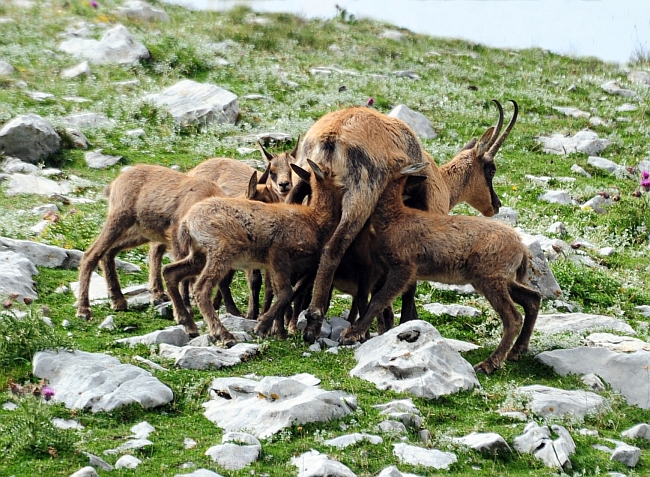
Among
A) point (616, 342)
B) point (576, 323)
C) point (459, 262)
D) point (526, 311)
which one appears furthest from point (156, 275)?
point (616, 342)

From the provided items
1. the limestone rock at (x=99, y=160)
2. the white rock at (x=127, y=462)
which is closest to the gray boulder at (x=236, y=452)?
the white rock at (x=127, y=462)

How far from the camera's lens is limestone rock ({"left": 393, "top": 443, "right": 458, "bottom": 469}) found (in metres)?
6.76

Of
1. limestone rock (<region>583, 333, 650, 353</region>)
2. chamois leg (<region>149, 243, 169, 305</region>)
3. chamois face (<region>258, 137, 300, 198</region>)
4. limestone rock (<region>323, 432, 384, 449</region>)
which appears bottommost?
chamois leg (<region>149, 243, 169, 305</region>)

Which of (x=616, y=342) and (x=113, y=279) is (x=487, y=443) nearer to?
(x=616, y=342)

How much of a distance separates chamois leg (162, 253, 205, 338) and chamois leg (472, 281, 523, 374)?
9.74 ft

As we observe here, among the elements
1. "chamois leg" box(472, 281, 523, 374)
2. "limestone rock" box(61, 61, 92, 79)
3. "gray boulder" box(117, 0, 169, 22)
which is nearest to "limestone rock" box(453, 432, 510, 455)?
"chamois leg" box(472, 281, 523, 374)

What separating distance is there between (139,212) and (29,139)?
562 centimetres

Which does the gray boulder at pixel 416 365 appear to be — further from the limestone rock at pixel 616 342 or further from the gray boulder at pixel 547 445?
the limestone rock at pixel 616 342

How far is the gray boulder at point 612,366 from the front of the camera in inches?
363

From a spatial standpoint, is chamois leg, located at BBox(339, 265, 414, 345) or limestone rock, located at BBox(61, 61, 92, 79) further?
limestone rock, located at BBox(61, 61, 92, 79)

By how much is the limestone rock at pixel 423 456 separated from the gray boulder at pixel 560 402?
1.49 meters

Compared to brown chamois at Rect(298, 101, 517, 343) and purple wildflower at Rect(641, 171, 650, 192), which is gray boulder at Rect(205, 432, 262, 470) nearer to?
brown chamois at Rect(298, 101, 517, 343)

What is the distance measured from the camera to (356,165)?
10312 mm

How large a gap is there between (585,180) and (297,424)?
12444 mm
